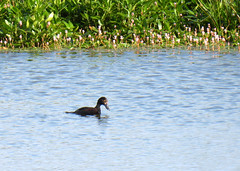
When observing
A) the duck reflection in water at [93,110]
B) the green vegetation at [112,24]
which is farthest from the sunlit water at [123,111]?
the green vegetation at [112,24]

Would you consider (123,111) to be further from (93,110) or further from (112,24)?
Result: (112,24)

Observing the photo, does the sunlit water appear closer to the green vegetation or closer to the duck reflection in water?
the duck reflection in water

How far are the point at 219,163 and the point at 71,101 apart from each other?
5045mm

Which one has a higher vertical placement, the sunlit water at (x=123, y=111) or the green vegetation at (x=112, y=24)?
the green vegetation at (x=112, y=24)

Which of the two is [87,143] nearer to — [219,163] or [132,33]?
[219,163]

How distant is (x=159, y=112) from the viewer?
37.6 feet

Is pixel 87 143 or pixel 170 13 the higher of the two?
pixel 170 13

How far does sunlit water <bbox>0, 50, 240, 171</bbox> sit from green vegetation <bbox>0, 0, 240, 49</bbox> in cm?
72

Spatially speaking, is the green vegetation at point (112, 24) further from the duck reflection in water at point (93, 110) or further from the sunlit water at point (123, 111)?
the duck reflection in water at point (93, 110)

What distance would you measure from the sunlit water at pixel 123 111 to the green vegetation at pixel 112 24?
0.72m

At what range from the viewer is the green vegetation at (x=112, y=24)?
18328mm

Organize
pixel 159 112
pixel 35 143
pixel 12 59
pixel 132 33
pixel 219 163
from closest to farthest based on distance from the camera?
pixel 219 163 < pixel 35 143 < pixel 159 112 < pixel 12 59 < pixel 132 33

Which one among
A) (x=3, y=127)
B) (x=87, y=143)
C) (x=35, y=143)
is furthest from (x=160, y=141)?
(x=3, y=127)

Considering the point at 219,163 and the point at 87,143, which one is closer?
the point at 219,163
